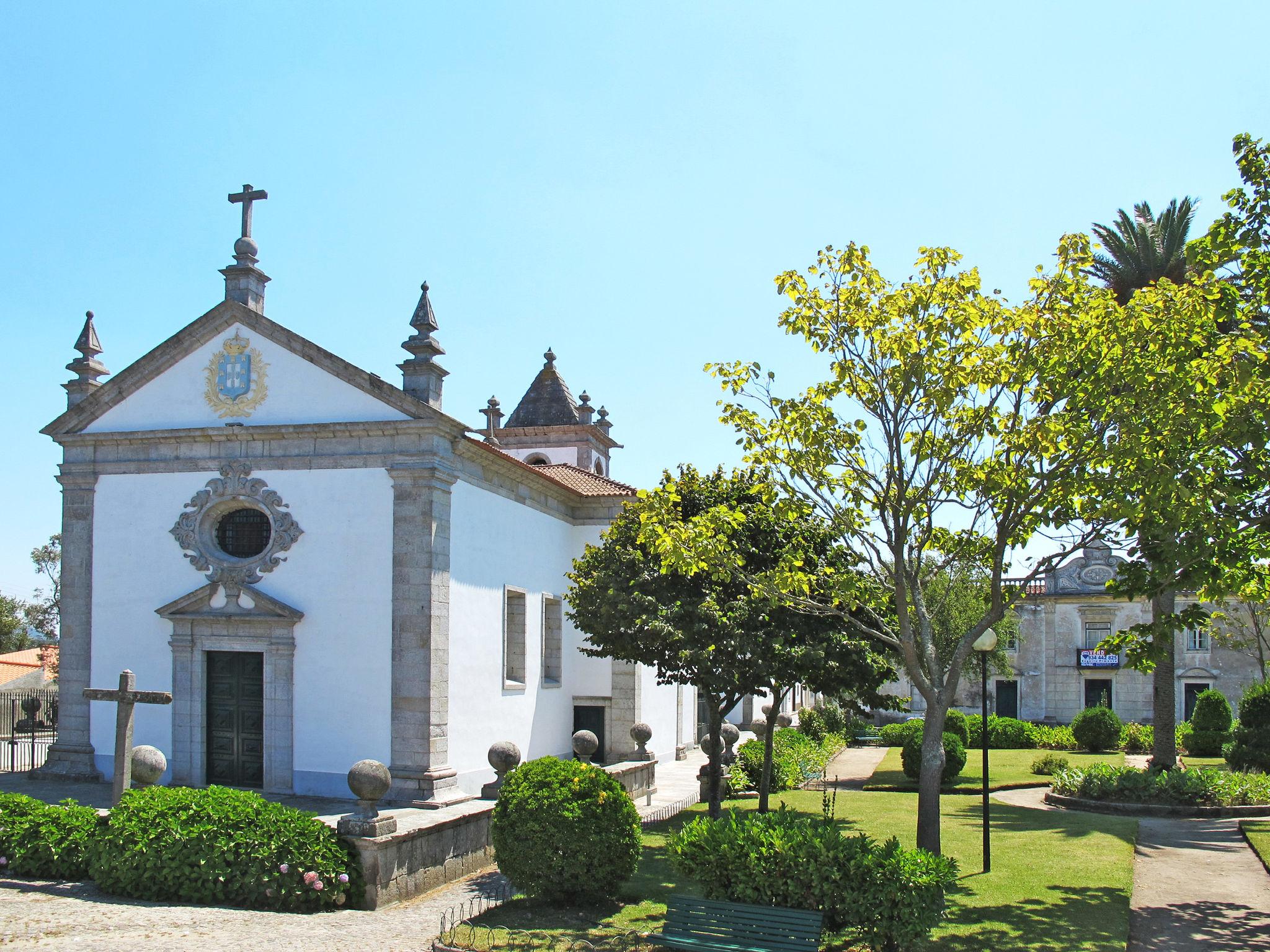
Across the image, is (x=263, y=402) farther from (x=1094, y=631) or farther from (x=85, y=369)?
(x=1094, y=631)

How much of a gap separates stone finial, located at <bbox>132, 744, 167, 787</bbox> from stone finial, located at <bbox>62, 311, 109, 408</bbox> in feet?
28.9

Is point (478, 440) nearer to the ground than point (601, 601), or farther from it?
farther from it

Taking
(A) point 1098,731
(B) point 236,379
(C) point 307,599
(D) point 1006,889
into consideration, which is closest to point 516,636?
(C) point 307,599

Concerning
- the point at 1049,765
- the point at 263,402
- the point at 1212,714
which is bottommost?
the point at 1049,765

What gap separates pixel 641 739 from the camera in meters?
19.2

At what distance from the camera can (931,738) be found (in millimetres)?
10930

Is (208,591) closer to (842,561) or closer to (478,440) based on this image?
(478,440)

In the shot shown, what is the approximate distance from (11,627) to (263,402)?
146ft

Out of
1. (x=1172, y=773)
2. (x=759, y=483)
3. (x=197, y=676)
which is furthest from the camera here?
(x=1172, y=773)

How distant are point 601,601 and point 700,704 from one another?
1374cm

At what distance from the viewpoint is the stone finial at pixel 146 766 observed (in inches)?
493

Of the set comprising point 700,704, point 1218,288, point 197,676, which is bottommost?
point 700,704

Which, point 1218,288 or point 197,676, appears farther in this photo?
point 197,676

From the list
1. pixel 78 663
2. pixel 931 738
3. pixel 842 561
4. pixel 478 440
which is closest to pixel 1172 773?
pixel 842 561
